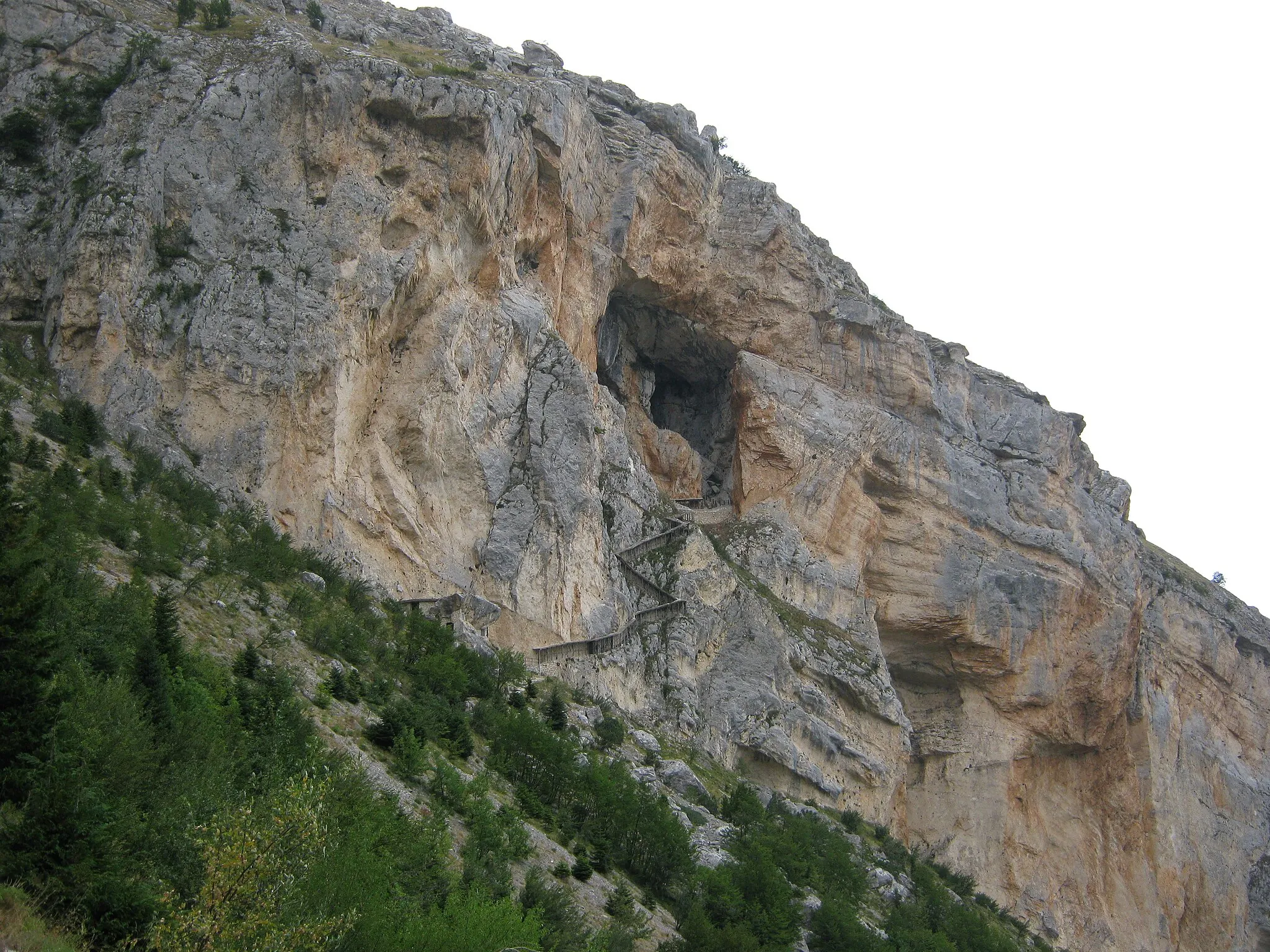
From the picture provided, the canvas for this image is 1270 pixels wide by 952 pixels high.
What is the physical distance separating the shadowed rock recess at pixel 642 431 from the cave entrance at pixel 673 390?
0.17m

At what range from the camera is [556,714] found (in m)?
24.8

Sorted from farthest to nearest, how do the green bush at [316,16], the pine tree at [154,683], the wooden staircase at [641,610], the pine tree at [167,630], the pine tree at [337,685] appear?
the green bush at [316,16] → the wooden staircase at [641,610] → the pine tree at [337,685] → the pine tree at [167,630] → the pine tree at [154,683]

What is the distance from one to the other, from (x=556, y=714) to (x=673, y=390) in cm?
2560

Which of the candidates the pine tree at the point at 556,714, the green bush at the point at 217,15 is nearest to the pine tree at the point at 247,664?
the pine tree at the point at 556,714

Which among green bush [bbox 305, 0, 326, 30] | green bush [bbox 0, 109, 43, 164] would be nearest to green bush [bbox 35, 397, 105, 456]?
green bush [bbox 0, 109, 43, 164]

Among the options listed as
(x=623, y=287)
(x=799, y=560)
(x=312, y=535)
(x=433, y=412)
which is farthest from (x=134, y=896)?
(x=623, y=287)

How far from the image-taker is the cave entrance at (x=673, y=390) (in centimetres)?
4438

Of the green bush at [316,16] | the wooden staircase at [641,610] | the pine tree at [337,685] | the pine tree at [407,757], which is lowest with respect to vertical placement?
the pine tree at [407,757]

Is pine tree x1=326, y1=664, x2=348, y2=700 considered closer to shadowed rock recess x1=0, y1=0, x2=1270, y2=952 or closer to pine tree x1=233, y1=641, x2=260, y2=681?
pine tree x1=233, y1=641, x2=260, y2=681

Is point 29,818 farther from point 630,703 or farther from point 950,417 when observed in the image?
point 950,417

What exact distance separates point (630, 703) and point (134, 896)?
22.3 metres

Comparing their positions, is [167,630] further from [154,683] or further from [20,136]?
[20,136]

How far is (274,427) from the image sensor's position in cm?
2734

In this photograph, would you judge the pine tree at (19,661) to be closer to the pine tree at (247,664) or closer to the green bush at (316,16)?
the pine tree at (247,664)
